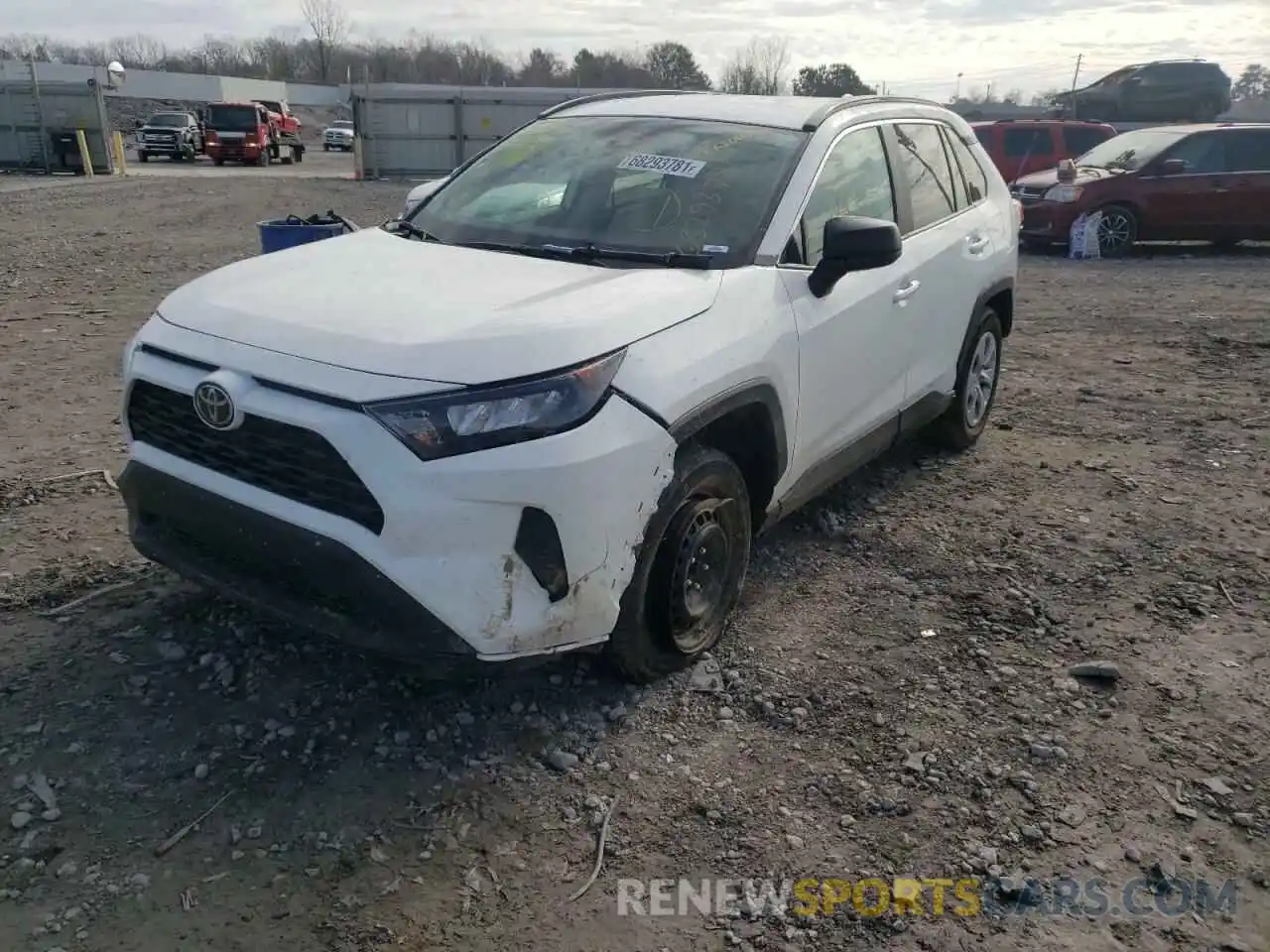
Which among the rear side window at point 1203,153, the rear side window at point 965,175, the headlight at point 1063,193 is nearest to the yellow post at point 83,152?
the headlight at point 1063,193

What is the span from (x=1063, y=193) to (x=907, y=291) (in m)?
10.1

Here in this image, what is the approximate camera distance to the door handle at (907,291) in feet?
13.8

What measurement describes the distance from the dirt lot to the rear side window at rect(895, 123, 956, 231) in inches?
52.6

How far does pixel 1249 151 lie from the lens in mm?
12750

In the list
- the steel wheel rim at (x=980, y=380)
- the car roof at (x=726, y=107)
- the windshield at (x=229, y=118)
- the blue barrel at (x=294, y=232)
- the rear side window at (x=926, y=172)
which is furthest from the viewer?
the windshield at (x=229, y=118)

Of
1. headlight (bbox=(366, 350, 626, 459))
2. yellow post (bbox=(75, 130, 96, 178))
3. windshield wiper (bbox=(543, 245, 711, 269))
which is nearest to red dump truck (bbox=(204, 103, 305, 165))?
yellow post (bbox=(75, 130, 96, 178))

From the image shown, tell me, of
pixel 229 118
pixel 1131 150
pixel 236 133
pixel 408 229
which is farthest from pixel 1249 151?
pixel 229 118

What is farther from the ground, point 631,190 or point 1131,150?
point 631,190

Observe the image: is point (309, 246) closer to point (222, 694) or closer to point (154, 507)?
point (154, 507)

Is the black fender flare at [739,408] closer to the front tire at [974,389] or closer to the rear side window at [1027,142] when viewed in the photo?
the front tire at [974,389]

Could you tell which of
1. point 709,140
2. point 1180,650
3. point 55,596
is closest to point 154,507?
point 55,596

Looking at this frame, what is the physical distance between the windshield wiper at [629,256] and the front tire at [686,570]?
643mm

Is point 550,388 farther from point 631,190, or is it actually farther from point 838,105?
point 838,105

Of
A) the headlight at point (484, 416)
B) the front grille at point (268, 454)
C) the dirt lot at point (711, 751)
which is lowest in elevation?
the dirt lot at point (711, 751)
